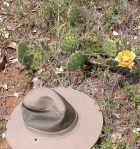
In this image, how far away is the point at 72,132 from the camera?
282 centimetres

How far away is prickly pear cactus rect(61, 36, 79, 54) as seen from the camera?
10.7 ft

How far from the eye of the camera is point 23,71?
3.44 metres

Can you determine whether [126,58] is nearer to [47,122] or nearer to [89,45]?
[89,45]

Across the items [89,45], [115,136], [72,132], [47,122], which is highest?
[89,45]

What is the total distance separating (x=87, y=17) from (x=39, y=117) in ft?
3.89

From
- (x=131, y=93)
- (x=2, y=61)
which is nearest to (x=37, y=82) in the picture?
(x=2, y=61)

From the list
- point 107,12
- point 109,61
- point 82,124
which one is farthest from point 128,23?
point 82,124

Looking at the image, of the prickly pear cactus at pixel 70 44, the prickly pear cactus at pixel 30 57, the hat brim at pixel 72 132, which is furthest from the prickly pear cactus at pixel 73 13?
the hat brim at pixel 72 132

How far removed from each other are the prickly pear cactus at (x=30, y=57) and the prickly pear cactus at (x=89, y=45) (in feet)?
1.10

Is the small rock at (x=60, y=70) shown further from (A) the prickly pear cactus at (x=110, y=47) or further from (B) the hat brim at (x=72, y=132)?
(A) the prickly pear cactus at (x=110, y=47)

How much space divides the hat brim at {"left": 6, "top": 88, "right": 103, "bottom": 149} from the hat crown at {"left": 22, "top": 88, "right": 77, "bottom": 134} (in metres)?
0.07

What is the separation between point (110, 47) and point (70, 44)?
0.97 feet

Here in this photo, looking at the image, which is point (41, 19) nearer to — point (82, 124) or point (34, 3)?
point (34, 3)

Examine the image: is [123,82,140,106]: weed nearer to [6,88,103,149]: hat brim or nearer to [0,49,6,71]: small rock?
[6,88,103,149]: hat brim
